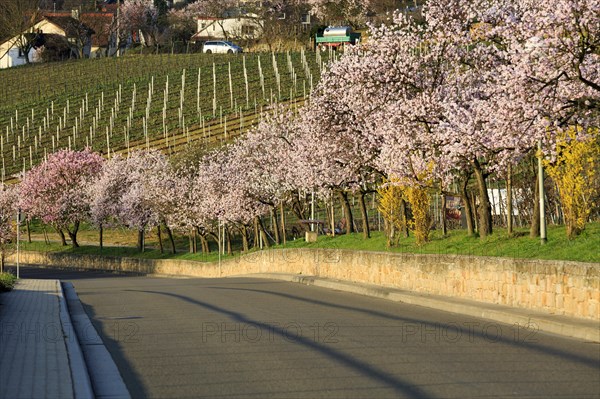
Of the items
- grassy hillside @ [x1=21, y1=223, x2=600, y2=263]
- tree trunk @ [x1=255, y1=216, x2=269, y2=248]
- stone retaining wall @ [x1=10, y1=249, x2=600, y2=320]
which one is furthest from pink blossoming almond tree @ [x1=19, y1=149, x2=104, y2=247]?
stone retaining wall @ [x1=10, y1=249, x2=600, y2=320]

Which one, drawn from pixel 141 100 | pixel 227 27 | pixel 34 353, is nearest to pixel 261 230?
pixel 34 353

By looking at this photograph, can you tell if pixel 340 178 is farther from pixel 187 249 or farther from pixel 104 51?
pixel 104 51

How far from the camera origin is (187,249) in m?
73.8

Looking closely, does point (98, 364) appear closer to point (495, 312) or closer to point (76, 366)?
point (76, 366)

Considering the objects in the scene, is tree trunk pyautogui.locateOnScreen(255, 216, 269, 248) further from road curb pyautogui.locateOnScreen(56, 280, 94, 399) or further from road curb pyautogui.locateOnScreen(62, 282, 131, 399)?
road curb pyautogui.locateOnScreen(56, 280, 94, 399)

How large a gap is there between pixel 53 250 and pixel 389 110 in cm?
5387

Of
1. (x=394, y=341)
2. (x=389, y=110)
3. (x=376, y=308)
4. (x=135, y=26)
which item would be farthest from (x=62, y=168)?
(x=135, y=26)

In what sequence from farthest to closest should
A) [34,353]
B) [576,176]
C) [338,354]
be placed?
[576,176]
[34,353]
[338,354]

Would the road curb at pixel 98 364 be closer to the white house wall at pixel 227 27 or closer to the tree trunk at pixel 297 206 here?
the tree trunk at pixel 297 206

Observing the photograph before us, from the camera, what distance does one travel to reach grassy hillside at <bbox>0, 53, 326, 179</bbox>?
302 ft

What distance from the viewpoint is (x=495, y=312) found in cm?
1855

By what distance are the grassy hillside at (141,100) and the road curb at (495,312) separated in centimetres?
5876

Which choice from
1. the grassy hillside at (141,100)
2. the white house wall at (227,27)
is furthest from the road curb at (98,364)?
the white house wall at (227,27)

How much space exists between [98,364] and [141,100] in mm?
95327
